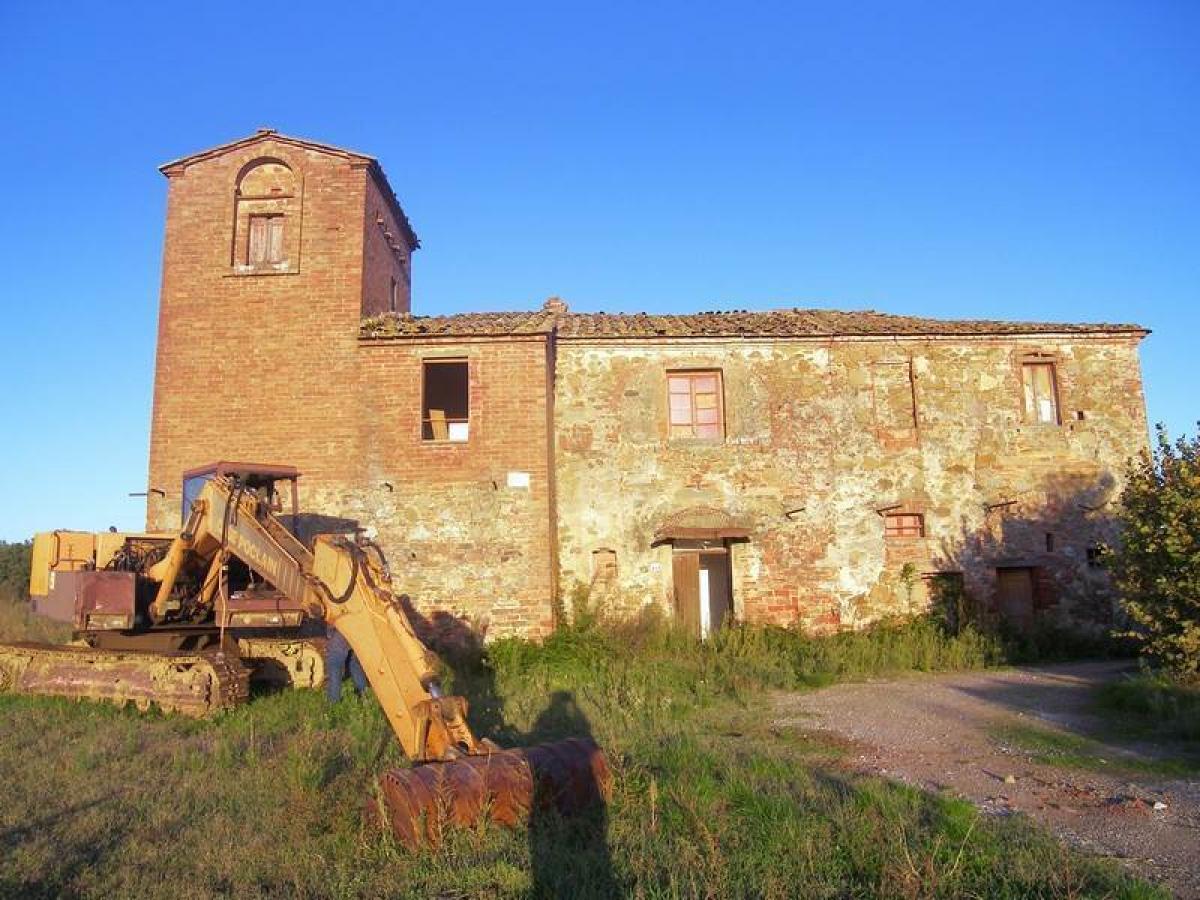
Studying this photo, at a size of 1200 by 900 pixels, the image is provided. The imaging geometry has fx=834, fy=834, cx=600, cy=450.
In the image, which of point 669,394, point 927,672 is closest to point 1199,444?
point 927,672

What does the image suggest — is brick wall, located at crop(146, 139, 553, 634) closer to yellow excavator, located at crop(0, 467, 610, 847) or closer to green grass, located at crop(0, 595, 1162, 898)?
yellow excavator, located at crop(0, 467, 610, 847)

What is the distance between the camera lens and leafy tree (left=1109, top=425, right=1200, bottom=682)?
1008cm

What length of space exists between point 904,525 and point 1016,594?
2.48 metres

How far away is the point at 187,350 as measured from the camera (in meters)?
14.2

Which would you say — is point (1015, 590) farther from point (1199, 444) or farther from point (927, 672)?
point (1199, 444)

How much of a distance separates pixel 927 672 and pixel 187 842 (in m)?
10.9

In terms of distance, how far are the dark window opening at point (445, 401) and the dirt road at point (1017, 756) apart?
720cm

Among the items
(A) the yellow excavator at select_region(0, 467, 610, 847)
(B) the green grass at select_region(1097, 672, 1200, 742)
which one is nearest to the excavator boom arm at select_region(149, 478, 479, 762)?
(A) the yellow excavator at select_region(0, 467, 610, 847)

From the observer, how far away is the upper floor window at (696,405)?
15438mm

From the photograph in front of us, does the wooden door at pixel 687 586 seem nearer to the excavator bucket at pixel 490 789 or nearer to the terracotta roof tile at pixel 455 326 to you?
the terracotta roof tile at pixel 455 326

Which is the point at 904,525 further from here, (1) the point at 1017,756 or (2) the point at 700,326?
(1) the point at 1017,756

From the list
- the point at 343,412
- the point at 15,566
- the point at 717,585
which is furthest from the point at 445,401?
the point at 15,566

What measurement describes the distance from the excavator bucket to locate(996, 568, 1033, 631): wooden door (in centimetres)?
1223

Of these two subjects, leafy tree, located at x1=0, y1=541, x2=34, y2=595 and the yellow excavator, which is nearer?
the yellow excavator
